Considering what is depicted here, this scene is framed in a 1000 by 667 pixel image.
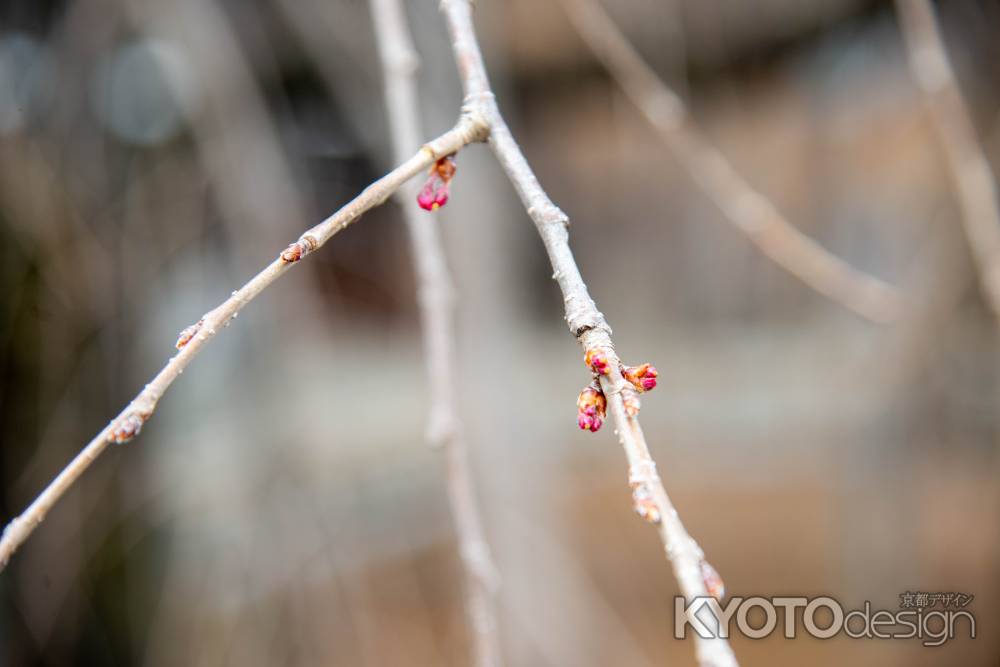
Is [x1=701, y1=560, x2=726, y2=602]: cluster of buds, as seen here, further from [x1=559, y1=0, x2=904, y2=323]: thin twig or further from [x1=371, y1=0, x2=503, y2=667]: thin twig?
[x1=559, y1=0, x2=904, y2=323]: thin twig

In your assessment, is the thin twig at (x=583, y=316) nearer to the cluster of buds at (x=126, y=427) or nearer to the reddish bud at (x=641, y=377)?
the reddish bud at (x=641, y=377)

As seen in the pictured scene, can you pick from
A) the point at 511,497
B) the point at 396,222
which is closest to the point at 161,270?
the point at 511,497

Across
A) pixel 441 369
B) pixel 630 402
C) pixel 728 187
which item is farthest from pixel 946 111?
pixel 630 402

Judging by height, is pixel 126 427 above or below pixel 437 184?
below

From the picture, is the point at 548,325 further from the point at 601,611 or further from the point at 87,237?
the point at 87,237

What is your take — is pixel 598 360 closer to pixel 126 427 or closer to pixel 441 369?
pixel 126 427

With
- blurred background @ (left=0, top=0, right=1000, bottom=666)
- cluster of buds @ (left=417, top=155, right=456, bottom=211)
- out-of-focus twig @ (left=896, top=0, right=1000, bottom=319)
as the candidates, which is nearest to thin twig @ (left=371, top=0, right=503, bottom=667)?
cluster of buds @ (left=417, top=155, right=456, bottom=211)
